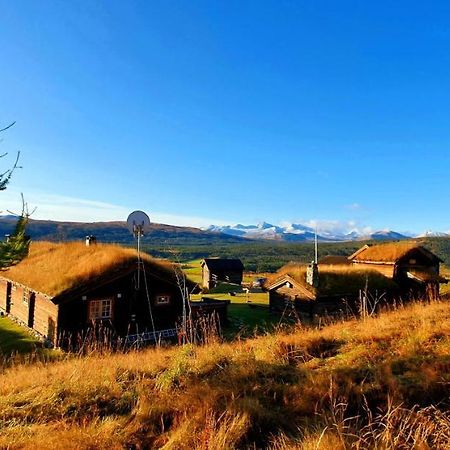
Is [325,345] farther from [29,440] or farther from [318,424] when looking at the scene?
[29,440]

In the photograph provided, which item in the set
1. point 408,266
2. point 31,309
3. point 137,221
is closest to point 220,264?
point 408,266

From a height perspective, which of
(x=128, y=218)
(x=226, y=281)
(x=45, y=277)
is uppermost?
(x=128, y=218)

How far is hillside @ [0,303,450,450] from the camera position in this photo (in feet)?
13.4

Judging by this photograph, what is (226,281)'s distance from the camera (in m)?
54.4

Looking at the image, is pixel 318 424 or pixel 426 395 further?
pixel 426 395

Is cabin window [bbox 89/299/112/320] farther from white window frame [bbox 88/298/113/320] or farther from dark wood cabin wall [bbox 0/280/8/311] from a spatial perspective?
dark wood cabin wall [bbox 0/280/8/311]

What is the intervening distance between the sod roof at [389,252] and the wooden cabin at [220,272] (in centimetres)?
1985

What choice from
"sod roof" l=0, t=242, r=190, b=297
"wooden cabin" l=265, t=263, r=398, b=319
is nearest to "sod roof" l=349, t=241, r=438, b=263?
"wooden cabin" l=265, t=263, r=398, b=319

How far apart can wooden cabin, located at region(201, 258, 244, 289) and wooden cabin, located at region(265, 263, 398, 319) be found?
2129 cm

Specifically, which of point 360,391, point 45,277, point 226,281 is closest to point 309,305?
point 45,277

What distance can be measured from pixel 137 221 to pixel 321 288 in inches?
556

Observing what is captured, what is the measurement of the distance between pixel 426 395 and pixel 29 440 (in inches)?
184

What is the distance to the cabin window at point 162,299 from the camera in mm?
23484

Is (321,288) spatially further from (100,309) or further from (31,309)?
(31,309)
